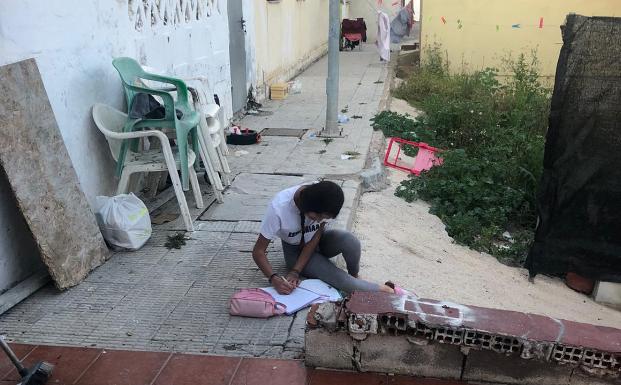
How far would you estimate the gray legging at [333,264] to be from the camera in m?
3.52

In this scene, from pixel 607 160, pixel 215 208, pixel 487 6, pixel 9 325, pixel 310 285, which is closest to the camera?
pixel 9 325

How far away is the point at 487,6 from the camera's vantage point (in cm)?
1241

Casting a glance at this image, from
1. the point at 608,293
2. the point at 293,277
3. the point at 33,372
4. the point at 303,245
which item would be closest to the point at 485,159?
the point at 608,293

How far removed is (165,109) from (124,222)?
1.06 meters

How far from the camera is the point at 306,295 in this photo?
136 inches

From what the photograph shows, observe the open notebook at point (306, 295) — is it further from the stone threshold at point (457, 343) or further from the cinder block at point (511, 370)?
the cinder block at point (511, 370)

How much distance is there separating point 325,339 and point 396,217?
2780 millimetres

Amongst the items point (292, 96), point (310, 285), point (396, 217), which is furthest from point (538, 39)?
point (310, 285)

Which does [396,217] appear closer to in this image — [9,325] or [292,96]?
[9,325]

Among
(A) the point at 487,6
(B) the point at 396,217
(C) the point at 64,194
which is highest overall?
(A) the point at 487,6

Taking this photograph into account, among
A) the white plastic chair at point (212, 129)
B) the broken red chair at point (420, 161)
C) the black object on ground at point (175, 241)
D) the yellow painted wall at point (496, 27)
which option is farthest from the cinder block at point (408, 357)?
the yellow painted wall at point (496, 27)

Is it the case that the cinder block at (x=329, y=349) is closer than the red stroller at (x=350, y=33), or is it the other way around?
the cinder block at (x=329, y=349)

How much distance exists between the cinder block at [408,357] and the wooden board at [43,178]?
2.11m

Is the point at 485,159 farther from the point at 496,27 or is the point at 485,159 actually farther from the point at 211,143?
the point at 496,27
